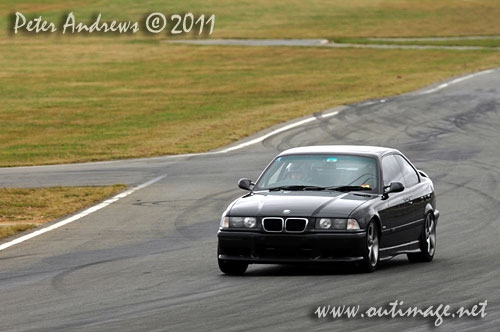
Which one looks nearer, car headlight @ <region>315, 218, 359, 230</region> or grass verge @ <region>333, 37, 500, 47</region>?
car headlight @ <region>315, 218, 359, 230</region>

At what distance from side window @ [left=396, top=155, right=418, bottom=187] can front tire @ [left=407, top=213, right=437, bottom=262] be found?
459 mm

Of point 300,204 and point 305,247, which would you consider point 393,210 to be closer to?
point 300,204

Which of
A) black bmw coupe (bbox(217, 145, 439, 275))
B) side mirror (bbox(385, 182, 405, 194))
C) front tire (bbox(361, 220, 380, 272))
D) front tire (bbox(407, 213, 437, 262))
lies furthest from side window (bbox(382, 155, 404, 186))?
front tire (bbox(361, 220, 380, 272))

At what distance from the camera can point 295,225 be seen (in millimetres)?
12250

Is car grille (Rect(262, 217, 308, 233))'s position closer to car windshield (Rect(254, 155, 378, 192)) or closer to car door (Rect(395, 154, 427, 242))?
car windshield (Rect(254, 155, 378, 192))

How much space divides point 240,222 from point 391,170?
2.38 m

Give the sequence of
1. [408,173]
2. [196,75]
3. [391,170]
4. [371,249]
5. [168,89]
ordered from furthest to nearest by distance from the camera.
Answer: [196,75] < [168,89] < [408,173] < [391,170] < [371,249]

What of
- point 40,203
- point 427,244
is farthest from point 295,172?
point 40,203

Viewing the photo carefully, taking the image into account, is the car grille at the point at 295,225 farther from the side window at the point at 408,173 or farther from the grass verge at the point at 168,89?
the grass verge at the point at 168,89

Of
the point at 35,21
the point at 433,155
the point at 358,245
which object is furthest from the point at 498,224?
the point at 35,21

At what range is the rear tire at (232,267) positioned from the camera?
1261cm

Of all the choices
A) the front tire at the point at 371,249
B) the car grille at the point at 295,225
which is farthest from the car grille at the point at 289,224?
the front tire at the point at 371,249

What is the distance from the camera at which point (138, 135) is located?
113 feet

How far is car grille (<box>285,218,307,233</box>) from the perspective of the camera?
40.1 feet
